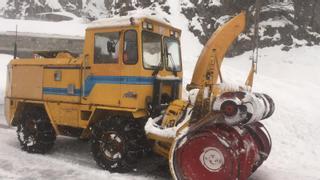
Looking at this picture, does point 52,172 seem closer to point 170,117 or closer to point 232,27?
point 170,117

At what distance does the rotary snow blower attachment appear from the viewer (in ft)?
22.8

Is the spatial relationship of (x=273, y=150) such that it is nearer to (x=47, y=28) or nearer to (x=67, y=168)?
(x=67, y=168)

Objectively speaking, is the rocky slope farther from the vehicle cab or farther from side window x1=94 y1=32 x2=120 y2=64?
side window x1=94 y1=32 x2=120 y2=64

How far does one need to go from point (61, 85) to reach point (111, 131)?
1.71 metres

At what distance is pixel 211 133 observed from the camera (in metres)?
7.11

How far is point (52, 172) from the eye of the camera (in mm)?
8367

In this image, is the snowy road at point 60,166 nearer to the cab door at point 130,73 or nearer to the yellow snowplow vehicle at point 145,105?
the yellow snowplow vehicle at point 145,105

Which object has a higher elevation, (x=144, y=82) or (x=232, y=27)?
(x=232, y=27)

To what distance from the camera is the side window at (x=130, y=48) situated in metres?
8.24

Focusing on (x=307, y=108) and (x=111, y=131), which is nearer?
(x=111, y=131)

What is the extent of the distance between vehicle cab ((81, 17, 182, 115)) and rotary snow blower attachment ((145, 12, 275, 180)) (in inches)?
21.8

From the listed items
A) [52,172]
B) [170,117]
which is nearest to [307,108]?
[170,117]

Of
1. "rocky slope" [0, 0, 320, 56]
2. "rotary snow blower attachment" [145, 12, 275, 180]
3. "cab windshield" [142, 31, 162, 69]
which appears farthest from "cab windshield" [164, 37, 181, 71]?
"rocky slope" [0, 0, 320, 56]

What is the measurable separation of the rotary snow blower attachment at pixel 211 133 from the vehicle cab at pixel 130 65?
0.55m
